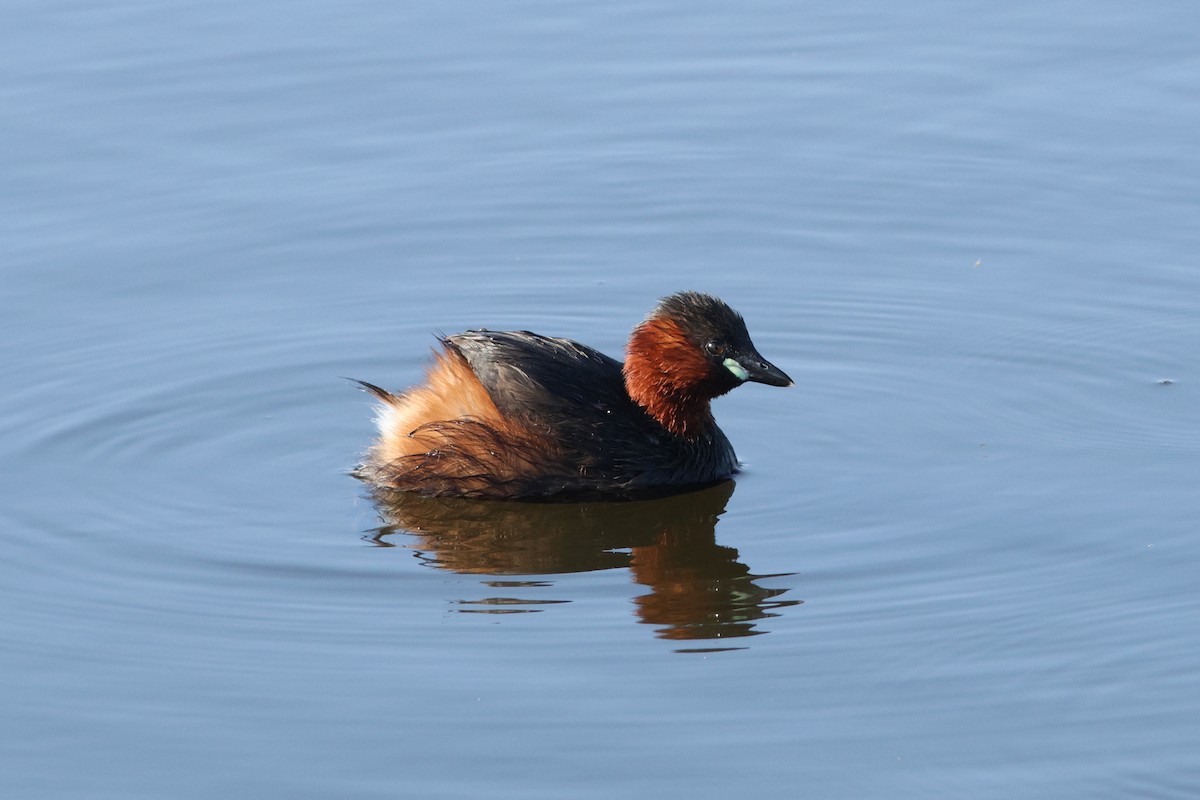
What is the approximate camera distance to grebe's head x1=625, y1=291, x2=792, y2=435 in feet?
28.6

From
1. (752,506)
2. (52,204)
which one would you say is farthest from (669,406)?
(52,204)

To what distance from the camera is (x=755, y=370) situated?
8.73m

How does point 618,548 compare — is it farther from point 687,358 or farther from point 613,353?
point 613,353

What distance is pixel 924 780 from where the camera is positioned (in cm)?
596

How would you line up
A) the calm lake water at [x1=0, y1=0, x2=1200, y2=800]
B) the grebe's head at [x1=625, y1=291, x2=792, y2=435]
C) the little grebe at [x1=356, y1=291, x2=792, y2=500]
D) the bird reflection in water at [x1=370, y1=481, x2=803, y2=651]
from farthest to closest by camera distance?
the grebe's head at [x1=625, y1=291, x2=792, y2=435], the little grebe at [x1=356, y1=291, x2=792, y2=500], the bird reflection in water at [x1=370, y1=481, x2=803, y2=651], the calm lake water at [x1=0, y1=0, x2=1200, y2=800]

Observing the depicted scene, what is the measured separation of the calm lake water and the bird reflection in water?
27mm

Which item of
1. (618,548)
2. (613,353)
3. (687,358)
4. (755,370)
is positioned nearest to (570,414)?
(687,358)

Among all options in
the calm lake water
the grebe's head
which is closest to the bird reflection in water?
the calm lake water

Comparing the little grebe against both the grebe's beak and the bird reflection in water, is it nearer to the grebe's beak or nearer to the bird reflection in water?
the grebe's beak

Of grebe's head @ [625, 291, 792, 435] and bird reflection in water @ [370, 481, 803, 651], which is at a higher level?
grebe's head @ [625, 291, 792, 435]

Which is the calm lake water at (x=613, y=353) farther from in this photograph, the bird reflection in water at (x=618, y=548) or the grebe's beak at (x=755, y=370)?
the grebe's beak at (x=755, y=370)

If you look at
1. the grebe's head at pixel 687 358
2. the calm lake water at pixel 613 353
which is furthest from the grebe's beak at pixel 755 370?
the calm lake water at pixel 613 353

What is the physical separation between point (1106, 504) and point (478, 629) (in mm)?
2660

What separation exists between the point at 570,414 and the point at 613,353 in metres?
1.43
